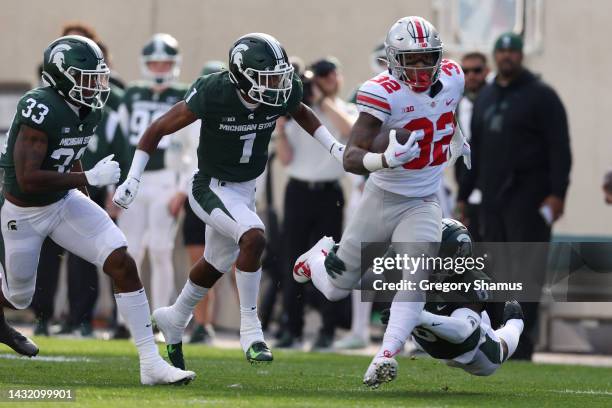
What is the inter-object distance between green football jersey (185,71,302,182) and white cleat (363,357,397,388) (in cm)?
157

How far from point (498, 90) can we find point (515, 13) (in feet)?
9.11

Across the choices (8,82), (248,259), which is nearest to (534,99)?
(248,259)

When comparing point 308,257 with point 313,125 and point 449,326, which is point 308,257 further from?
point 449,326

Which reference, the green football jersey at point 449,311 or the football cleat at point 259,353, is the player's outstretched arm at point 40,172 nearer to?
the football cleat at point 259,353

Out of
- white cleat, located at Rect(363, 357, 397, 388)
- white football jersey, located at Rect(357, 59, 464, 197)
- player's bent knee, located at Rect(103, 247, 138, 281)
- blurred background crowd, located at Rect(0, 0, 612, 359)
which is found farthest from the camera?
blurred background crowd, located at Rect(0, 0, 612, 359)

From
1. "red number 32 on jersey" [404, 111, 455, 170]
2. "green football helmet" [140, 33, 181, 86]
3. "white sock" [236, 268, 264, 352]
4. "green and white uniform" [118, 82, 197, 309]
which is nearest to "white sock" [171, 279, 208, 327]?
"white sock" [236, 268, 264, 352]

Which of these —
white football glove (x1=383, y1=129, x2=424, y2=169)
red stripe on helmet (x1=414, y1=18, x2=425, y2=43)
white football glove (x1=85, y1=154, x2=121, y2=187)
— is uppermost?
red stripe on helmet (x1=414, y1=18, x2=425, y2=43)

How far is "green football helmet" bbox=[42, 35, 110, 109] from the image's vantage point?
25.6 feet

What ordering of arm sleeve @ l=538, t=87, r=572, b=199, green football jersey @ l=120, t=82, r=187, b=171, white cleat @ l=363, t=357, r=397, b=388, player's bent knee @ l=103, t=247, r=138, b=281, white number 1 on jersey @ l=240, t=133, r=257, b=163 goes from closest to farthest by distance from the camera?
1. white cleat @ l=363, t=357, r=397, b=388
2. player's bent knee @ l=103, t=247, r=138, b=281
3. white number 1 on jersey @ l=240, t=133, r=257, b=163
4. arm sleeve @ l=538, t=87, r=572, b=199
5. green football jersey @ l=120, t=82, r=187, b=171

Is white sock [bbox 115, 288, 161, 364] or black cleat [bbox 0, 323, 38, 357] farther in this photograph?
black cleat [bbox 0, 323, 38, 357]

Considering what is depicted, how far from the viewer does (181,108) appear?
816 cm

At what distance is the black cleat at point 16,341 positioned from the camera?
Result: 8.35m

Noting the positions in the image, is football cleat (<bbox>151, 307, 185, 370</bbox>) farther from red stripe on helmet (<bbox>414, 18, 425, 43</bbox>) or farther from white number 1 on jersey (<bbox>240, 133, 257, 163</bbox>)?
red stripe on helmet (<bbox>414, 18, 425, 43</bbox>)

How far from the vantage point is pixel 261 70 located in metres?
8.02
